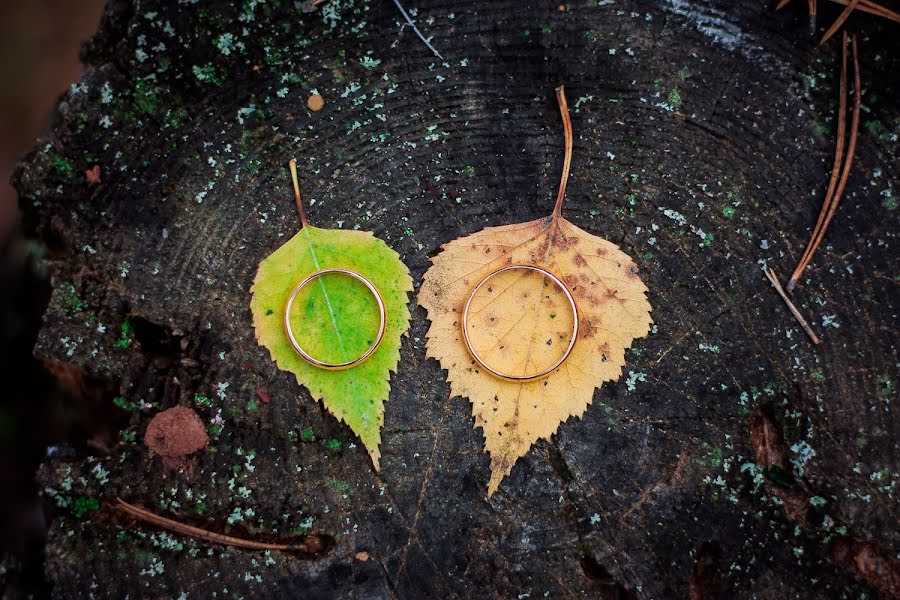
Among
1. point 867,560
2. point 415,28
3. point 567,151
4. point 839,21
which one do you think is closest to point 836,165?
point 839,21

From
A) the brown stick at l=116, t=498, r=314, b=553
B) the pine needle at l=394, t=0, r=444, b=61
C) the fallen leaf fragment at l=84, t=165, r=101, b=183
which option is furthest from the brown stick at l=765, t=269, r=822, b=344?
the fallen leaf fragment at l=84, t=165, r=101, b=183

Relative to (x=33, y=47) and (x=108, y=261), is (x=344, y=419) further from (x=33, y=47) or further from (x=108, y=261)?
(x=33, y=47)

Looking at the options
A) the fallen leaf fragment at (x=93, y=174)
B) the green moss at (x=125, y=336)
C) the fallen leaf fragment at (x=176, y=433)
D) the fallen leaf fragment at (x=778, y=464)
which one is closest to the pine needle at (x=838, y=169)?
the fallen leaf fragment at (x=778, y=464)

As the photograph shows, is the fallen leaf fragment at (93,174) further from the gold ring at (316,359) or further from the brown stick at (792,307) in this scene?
the brown stick at (792,307)

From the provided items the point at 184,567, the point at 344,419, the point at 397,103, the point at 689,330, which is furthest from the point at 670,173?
the point at 184,567

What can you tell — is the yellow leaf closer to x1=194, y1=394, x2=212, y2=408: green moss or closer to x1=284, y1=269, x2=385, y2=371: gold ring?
x1=284, y1=269, x2=385, y2=371: gold ring

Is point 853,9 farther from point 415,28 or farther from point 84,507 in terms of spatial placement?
point 84,507
